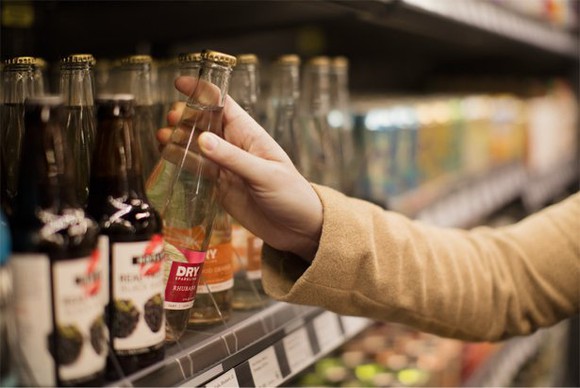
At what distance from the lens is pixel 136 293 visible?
2.43ft

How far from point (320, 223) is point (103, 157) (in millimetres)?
350

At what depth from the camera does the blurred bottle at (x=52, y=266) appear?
2.06ft

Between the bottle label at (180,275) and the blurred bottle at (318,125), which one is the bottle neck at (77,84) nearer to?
the bottle label at (180,275)

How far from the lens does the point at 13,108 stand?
3.02ft

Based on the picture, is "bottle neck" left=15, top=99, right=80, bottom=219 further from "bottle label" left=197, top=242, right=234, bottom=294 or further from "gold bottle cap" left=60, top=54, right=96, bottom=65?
"bottle label" left=197, top=242, right=234, bottom=294

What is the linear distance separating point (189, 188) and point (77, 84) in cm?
19

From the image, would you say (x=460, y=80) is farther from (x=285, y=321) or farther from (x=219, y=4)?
(x=285, y=321)

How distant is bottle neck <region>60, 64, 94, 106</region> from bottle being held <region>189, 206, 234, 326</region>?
242 mm

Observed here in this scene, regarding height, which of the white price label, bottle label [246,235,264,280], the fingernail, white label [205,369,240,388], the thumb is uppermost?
the fingernail

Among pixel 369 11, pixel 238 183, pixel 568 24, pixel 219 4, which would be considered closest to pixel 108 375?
pixel 238 183

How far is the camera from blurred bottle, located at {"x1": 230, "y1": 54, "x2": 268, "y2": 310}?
3.73ft

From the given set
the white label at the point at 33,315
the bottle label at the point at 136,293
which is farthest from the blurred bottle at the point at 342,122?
the white label at the point at 33,315

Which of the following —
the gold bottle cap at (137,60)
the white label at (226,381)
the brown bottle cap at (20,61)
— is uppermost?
the gold bottle cap at (137,60)

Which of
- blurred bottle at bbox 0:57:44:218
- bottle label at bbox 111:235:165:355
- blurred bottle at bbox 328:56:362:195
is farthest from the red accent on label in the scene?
blurred bottle at bbox 328:56:362:195
